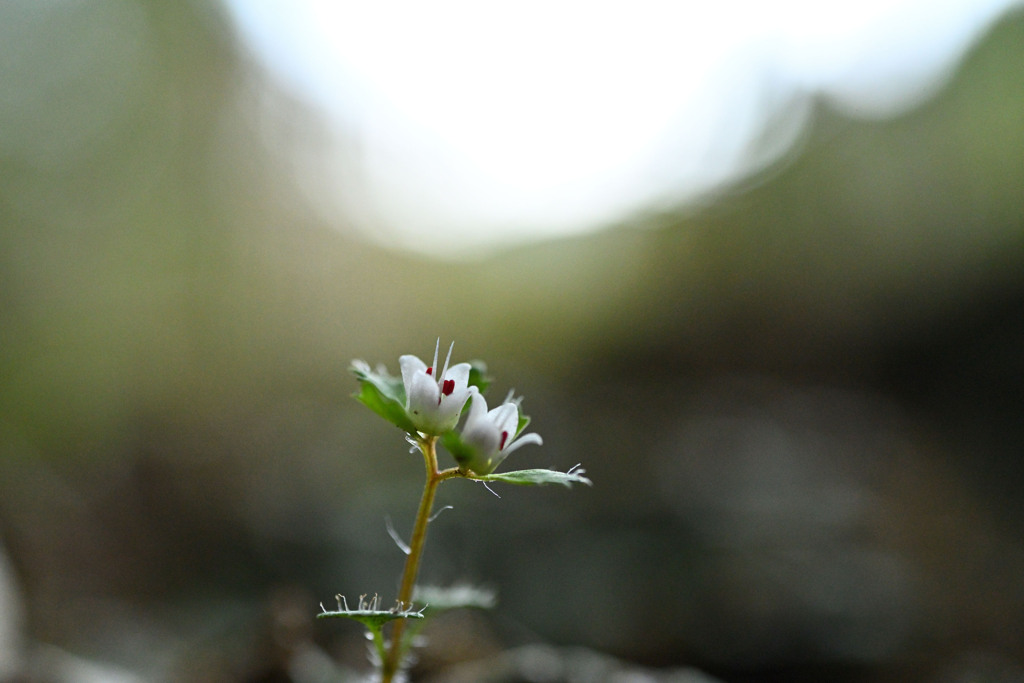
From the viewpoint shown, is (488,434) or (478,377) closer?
(488,434)

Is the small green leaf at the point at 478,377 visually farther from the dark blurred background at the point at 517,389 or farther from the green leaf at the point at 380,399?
the dark blurred background at the point at 517,389

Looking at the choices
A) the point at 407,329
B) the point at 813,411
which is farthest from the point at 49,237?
the point at 813,411

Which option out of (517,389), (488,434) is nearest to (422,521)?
(488,434)

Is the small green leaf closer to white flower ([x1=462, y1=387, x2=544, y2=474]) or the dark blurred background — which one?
white flower ([x1=462, y1=387, x2=544, y2=474])

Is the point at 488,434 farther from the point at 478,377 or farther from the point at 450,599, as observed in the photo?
the point at 450,599

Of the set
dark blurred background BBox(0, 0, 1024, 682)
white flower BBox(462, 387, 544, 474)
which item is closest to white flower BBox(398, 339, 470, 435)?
white flower BBox(462, 387, 544, 474)

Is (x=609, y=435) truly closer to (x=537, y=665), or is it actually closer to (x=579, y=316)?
(x=579, y=316)
